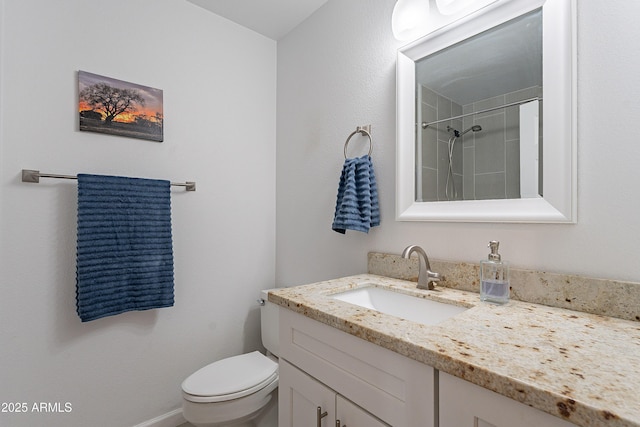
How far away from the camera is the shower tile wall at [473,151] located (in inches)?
39.9

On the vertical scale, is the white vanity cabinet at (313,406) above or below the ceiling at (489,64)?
below

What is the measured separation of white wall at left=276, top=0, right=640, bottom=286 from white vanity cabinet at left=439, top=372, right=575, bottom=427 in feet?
1.95

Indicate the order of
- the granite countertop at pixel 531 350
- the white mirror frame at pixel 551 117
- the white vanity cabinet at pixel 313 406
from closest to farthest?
the granite countertop at pixel 531 350 < the white vanity cabinet at pixel 313 406 < the white mirror frame at pixel 551 117

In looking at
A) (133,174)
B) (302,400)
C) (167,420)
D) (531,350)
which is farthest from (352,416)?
(133,174)

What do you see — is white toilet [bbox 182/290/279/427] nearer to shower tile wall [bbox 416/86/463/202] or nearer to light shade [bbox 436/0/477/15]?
shower tile wall [bbox 416/86/463/202]

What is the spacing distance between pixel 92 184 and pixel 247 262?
94 centimetres

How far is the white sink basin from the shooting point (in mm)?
998

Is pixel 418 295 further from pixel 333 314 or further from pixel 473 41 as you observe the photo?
pixel 473 41

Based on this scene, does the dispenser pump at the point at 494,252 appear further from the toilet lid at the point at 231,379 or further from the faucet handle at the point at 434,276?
the toilet lid at the point at 231,379

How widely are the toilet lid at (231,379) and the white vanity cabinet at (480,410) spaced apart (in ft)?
3.37

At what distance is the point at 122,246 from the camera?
1.43m

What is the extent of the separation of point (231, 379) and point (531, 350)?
4.17ft

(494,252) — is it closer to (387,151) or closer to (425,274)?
(425,274)

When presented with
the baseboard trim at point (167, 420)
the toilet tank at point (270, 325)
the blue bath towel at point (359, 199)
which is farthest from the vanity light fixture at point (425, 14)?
the baseboard trim at point (167, 420)
